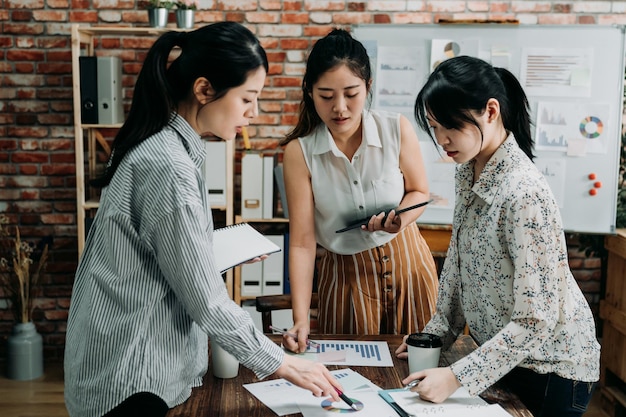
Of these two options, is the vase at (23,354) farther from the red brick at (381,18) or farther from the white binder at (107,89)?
the red brick at (381,18)

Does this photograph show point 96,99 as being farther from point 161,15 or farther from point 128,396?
point 128,396

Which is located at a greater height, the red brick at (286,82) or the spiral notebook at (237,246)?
the red brick at (286,82)

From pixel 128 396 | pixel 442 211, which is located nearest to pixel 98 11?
pixel 442 211

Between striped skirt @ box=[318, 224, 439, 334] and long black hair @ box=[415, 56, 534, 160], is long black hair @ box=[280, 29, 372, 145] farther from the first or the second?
striped skirt @ box=[318, 224, 439, 334]

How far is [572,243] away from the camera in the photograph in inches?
146

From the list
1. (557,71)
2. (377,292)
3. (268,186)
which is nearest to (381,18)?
(557,71)

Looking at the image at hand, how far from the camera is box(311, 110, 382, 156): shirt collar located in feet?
6.45

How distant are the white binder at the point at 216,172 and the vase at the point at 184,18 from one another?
1.99 feet

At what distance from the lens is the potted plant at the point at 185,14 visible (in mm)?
3381

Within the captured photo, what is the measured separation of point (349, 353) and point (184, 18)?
2.31m

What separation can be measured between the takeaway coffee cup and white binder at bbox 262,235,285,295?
2.08 m

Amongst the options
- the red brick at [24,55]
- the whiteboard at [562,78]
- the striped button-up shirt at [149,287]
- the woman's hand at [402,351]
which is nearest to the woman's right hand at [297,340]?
the woman's hand at [402,351]

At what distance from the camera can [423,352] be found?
1453mm

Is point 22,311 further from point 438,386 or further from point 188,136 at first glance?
point 438,386
